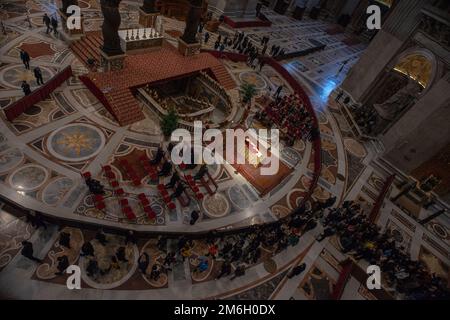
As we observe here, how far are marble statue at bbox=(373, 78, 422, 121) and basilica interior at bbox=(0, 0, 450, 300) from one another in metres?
0.10

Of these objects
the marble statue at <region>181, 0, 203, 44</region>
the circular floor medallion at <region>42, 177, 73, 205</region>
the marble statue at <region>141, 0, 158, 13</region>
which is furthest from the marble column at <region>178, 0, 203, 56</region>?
the circular floor medallion at <region>42, 177, 73, 205</region>

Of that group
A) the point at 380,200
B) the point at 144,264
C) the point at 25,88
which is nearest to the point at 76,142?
the point at 25,88

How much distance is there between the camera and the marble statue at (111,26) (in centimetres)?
1359

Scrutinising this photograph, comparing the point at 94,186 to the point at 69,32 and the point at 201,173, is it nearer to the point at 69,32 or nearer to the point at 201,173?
the point at 201,173

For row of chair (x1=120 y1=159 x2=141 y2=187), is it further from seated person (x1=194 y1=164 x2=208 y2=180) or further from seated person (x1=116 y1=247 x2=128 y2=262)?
seated person (x1=116 y1=247 x2=128 y2=262)

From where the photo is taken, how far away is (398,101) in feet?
61.1

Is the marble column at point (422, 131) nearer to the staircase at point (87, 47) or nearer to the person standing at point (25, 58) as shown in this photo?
the staircase at point (87, 47)

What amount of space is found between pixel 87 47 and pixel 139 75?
4064 mm

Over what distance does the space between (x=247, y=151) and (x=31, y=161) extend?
10369 millimetres

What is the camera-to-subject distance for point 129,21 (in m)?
21.7
